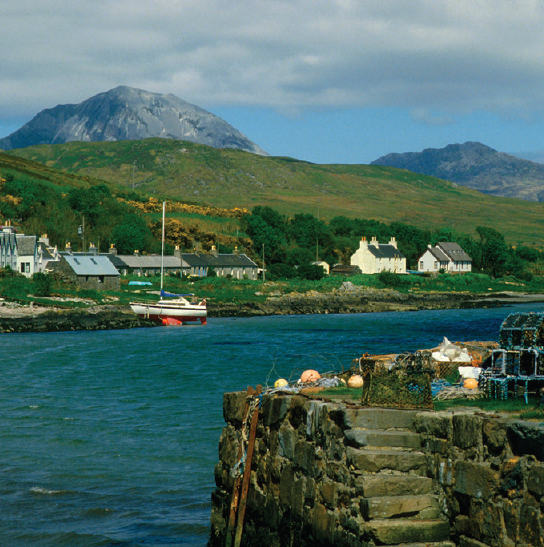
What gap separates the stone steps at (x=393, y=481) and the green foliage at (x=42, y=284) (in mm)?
69276

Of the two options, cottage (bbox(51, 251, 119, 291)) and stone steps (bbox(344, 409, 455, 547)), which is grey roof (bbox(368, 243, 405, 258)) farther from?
stone steps (bbox(344, 409, 455, 547))

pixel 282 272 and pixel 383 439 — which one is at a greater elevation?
pixel 282 272

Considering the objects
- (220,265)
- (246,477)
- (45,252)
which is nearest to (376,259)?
(220,265)

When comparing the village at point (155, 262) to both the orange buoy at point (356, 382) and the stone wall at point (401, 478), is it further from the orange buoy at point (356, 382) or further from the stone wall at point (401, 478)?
the stone wall at point (401, 478)

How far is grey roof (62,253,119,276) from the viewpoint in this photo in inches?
3282

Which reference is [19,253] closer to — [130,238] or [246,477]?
[130,238]

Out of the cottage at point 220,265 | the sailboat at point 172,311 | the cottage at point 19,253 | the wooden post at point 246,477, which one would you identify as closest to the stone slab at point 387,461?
the wooden post at point 246,477

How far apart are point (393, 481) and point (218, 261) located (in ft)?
338

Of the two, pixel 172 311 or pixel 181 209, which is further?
pixel 181 209

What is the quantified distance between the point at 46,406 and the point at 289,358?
60.6 feet

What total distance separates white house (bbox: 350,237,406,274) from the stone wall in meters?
120

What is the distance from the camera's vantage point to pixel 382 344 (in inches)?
2076

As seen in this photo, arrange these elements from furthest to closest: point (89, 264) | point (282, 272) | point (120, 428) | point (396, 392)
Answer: point (282, 272) < point (89, 264) < point (120, 428) < point (396, 392)

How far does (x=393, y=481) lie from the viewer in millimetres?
9742
